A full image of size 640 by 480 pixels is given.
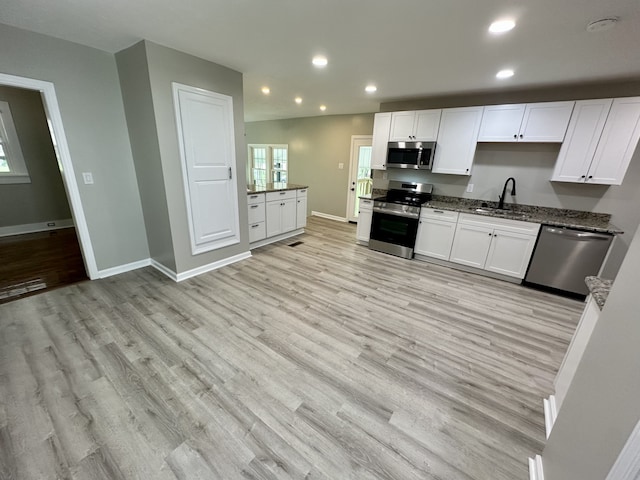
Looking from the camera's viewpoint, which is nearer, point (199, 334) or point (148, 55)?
point (199, 334)

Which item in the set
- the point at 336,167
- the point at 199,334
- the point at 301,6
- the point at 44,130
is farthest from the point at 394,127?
the point at 44,130

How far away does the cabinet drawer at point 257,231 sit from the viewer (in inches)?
164

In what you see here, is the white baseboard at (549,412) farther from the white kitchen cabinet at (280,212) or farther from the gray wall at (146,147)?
the white kitchen cabinet at (280,212)

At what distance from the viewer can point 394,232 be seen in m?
4.23

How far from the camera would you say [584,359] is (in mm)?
1147

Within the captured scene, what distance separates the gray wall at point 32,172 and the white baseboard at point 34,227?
0.06m

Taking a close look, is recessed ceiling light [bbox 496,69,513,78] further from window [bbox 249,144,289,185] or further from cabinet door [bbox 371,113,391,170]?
window [bbox 249,144,289,185]

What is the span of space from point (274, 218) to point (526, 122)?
3.95 meters

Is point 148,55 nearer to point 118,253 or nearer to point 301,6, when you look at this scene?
point 301,6

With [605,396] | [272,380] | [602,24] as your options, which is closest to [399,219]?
[602,24]

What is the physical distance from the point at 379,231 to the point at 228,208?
8.31 ft

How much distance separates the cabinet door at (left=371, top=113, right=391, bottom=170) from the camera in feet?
14.0

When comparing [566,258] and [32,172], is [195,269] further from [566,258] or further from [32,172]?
[566,258]

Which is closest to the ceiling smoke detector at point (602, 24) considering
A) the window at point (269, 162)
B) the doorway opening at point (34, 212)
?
the doorway opening at point (34, 212)
